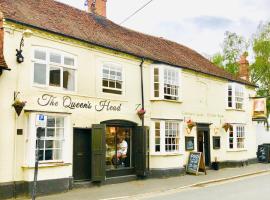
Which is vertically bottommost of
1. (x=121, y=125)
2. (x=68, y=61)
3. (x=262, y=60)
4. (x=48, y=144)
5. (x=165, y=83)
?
(x=48, y=144)

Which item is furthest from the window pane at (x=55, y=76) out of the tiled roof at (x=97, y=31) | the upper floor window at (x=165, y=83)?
the upper floor window at (x=165, y=83)

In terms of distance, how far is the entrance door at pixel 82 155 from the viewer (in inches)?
610

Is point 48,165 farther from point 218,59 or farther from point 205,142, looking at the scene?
point 218,59

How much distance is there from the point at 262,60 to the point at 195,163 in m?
16.7

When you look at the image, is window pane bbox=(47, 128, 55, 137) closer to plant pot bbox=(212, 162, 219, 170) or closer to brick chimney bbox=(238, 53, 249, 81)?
plant pot bbox=(212, 162, 219, 170)

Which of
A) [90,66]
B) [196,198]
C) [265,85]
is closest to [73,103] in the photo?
[90,66]

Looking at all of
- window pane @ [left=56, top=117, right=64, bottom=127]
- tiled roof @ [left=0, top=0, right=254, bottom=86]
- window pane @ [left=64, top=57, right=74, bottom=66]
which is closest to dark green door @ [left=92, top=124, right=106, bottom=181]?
window pane @ [left=56, top=117, right=64, bottom=127]

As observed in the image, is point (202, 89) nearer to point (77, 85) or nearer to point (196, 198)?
point (77, 85)

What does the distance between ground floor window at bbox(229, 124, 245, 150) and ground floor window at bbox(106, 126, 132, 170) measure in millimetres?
9093

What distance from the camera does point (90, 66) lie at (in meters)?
16.3

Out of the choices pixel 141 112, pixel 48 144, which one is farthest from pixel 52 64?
Answer: pixel 141 112

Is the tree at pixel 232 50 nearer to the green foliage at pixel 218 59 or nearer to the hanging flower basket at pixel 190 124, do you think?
the green foliage at pixel 218 59

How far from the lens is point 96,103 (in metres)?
16.4

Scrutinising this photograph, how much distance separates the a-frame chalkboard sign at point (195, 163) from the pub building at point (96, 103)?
0.40 meters
